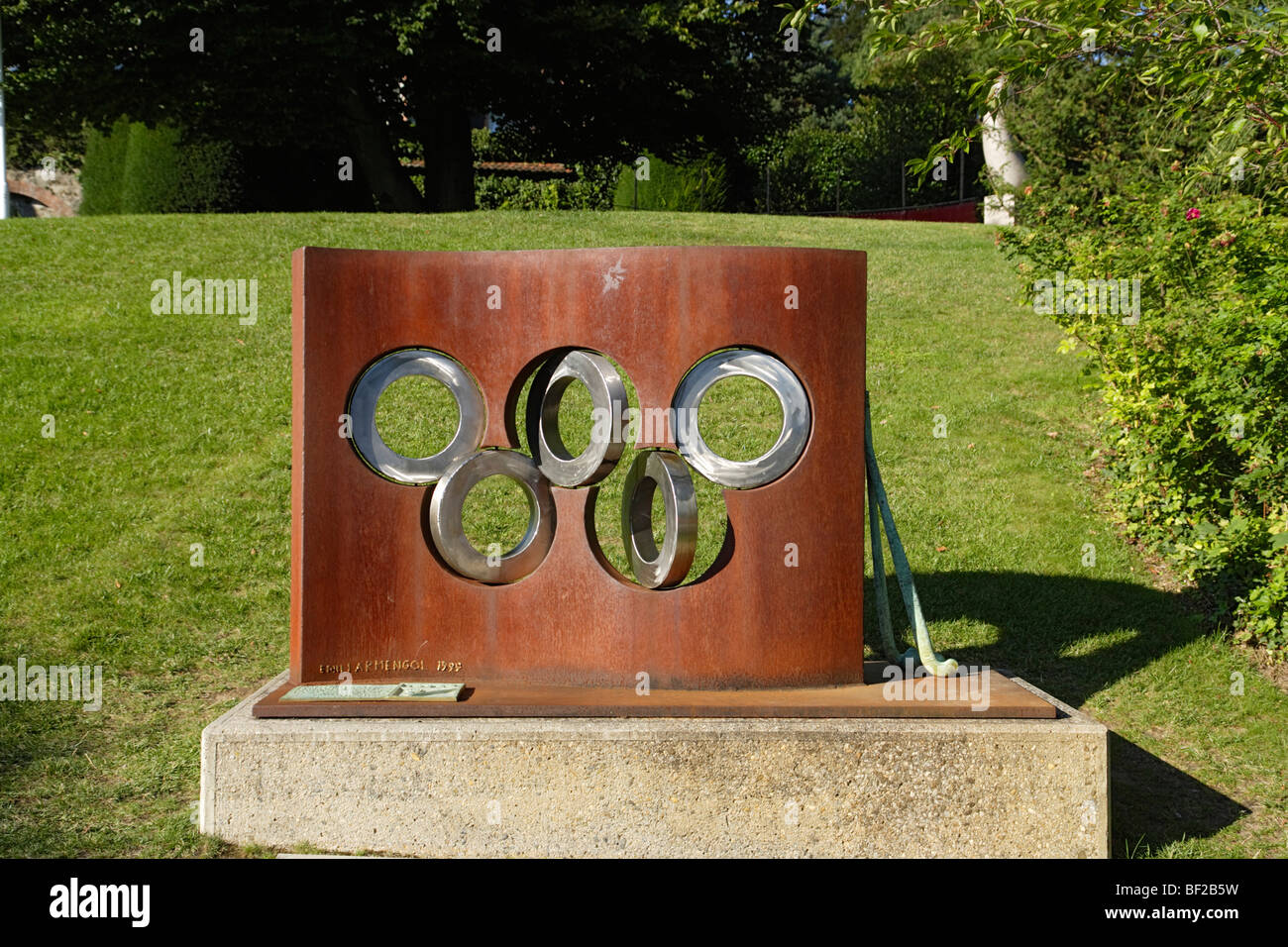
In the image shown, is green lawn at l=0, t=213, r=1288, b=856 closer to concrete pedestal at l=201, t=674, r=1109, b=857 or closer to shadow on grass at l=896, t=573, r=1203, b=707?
shadow on grass at l=896, t=573, r=1203, b=707

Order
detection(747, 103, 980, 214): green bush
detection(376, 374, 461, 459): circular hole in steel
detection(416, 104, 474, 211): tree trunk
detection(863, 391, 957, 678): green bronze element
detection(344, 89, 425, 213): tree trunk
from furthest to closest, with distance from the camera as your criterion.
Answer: detection(747, 103, 980, 214): green bush
detection(416, 104, 474, 211): tree trunk
detection(344, 89, 425, 213): tree trunk
detection(376, 374, 461, 459): circular hole in steel
detection(863, 391, 957, 678): green bronze element

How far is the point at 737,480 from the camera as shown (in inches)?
181

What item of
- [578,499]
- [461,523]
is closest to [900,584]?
[578,499]

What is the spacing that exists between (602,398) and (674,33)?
18919 millimetres

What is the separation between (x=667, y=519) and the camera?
15.3 feet

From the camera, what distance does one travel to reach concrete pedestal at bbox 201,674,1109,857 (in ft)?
14.1

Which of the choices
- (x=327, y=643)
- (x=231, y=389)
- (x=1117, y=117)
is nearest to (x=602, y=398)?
(x=327, y=643)

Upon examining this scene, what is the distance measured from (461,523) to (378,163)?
19.3m

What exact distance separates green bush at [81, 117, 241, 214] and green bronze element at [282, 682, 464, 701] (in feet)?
56.6

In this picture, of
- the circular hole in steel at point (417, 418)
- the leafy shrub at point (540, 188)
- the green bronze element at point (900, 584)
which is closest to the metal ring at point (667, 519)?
the green bronze element at point (900, 584)

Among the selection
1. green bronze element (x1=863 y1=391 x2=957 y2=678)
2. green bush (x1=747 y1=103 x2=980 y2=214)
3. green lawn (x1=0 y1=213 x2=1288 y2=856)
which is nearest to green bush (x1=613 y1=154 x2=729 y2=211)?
green bush (x1=747 y1=103 x2=980 y2=214)

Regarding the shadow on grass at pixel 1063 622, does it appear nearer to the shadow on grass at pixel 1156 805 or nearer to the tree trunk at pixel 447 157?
the shadow on grass at pixel 1156 805

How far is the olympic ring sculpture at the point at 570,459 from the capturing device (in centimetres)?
461

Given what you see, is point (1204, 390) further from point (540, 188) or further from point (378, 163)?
point (540, 188)
